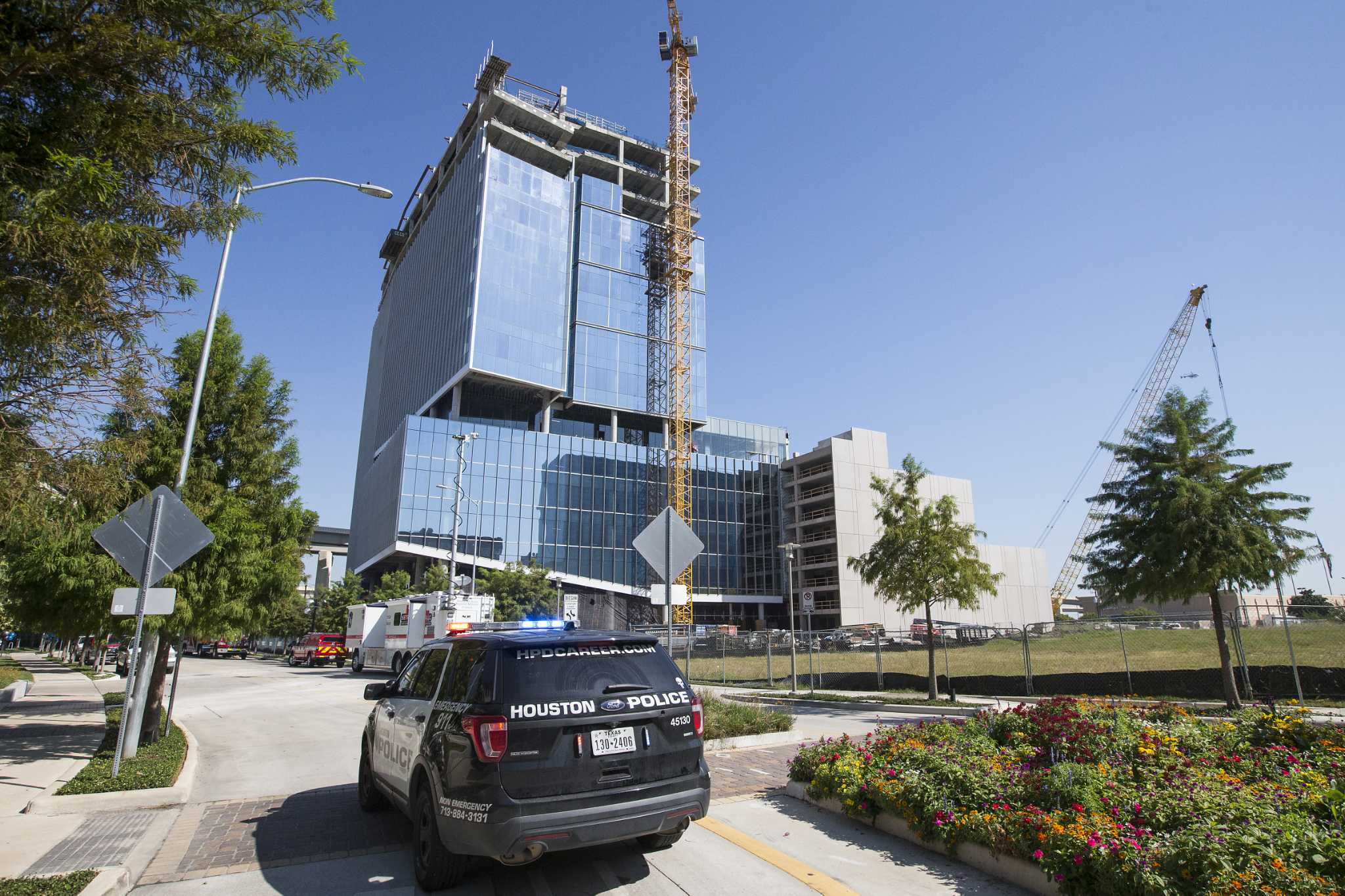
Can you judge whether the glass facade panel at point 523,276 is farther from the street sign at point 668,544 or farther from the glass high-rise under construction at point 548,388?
the street sign at point 668,544

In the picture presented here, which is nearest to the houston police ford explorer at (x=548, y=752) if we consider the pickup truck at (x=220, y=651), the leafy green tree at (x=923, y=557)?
the leafy green tree at (x=923, y=557)

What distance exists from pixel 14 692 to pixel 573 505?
54.9 m

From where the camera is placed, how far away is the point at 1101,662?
22125mm

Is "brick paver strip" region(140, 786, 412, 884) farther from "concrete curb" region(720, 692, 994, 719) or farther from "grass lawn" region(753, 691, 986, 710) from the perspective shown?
"grass lawn" region(753, 691, 986, 710)

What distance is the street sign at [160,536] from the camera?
29.3 feet

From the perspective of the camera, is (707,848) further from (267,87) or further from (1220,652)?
(1220,652)

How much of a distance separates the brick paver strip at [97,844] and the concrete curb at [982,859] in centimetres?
666

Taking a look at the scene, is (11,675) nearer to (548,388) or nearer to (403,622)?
(403,622)

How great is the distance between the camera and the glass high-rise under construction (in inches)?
2781

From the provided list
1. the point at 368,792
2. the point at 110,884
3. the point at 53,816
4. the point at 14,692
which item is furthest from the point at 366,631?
the point at 110,884

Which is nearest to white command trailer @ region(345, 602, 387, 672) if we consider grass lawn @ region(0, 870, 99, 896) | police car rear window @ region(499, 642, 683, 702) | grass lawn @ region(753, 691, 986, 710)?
grass lawn @ region(753, 691, 986, 710)

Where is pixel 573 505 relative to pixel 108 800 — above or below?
above

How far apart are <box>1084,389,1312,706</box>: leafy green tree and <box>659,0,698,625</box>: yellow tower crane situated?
6261cm

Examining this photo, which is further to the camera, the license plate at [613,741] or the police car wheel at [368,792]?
the police car wheel at [368,792]
